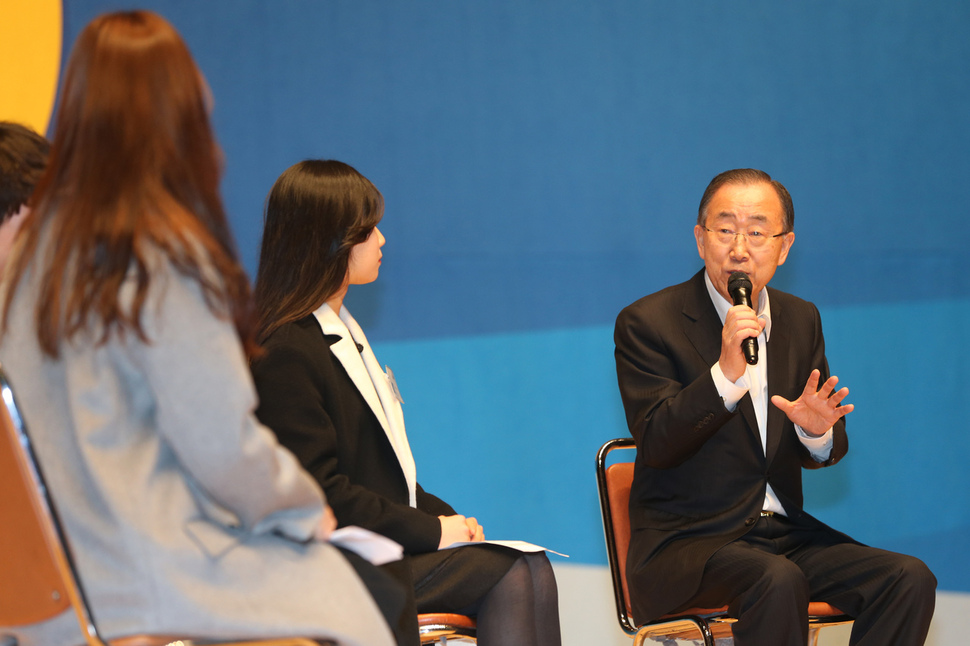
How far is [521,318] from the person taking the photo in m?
3.56

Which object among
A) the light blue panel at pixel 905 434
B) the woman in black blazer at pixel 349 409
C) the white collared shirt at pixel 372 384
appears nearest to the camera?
the woman in black blazer at pixel 349 409

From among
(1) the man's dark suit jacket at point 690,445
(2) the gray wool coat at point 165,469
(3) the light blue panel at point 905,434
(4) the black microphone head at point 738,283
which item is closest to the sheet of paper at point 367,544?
(2) the gray wool coat at point 165,469

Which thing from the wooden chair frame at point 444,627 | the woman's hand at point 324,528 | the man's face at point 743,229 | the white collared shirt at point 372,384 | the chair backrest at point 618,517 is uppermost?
the man's face at point 743,229

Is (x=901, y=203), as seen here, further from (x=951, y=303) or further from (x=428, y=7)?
(x=428, y=7)

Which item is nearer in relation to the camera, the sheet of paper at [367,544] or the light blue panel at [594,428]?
the sheet of paper at [367,544]

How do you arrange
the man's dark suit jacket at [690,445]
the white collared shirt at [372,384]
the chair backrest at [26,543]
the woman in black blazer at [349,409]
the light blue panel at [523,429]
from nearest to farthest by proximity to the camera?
the chair backrest at [26,543] → the woman in black blazer at [349,409] → the white collared shirt at [372,384] → the man's dark suit jacket at [690,445] → the light blue panel at [523,429]

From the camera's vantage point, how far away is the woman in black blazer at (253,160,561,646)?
76.1 inches

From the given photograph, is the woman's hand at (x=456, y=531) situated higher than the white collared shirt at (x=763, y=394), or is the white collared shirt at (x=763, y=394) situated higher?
the white collared shirt at (x=763, y=394)

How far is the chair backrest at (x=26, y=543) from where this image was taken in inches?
48.4

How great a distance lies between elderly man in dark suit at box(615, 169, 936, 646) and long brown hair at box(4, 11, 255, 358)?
126 centimetres

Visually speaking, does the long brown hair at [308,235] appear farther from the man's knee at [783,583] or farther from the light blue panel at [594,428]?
the light blue panel at [594,428]

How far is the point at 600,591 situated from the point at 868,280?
60.0 inches

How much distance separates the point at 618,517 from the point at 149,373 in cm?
153

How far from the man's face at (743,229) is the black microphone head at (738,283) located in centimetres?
11
